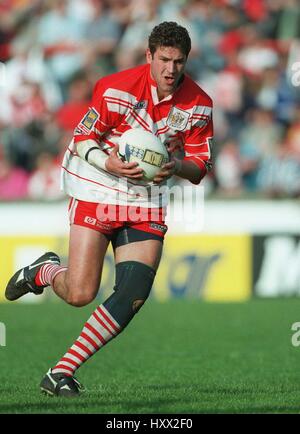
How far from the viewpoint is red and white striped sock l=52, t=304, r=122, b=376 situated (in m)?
6.71

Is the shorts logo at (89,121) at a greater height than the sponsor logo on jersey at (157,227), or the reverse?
the shorts logo at (89,121)

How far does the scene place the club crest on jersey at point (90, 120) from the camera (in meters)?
6.89

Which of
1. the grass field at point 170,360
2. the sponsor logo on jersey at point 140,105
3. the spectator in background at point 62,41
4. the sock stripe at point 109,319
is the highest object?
the spectator in background at point 62,41

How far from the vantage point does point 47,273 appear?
756cm

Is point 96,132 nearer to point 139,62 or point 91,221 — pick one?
point 91,221

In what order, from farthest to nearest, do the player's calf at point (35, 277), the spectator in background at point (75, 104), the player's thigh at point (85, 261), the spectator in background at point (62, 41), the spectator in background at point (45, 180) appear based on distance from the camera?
the spectator in background at point (62, 41) → the spectator in background at point (75, 104) → the spectator in background at point (45, 180) → the player's calf at point (35, 277) → the player's thigh at point (85, 261)

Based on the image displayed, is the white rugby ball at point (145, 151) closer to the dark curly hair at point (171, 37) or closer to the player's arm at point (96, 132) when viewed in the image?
the player's arm at point (96, 132)

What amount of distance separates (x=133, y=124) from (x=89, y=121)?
29 centimetres

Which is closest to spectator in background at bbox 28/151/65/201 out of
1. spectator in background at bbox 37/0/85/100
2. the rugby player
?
spectator in background at bbox 37/0/85/100

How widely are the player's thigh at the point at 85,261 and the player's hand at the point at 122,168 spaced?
0.53 metres

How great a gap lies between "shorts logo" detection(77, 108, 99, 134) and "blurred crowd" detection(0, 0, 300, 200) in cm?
804

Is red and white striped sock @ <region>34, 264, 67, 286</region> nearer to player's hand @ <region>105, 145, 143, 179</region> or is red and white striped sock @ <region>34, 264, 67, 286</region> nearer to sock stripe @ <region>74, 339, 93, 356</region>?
sock stripe @ <region>74, 339, 93, 356</region>

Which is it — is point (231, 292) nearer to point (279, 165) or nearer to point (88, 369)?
point (279, 165)

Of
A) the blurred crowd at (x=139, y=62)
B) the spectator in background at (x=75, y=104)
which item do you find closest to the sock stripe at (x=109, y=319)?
the blurred crowd at (x=139, y=62)
